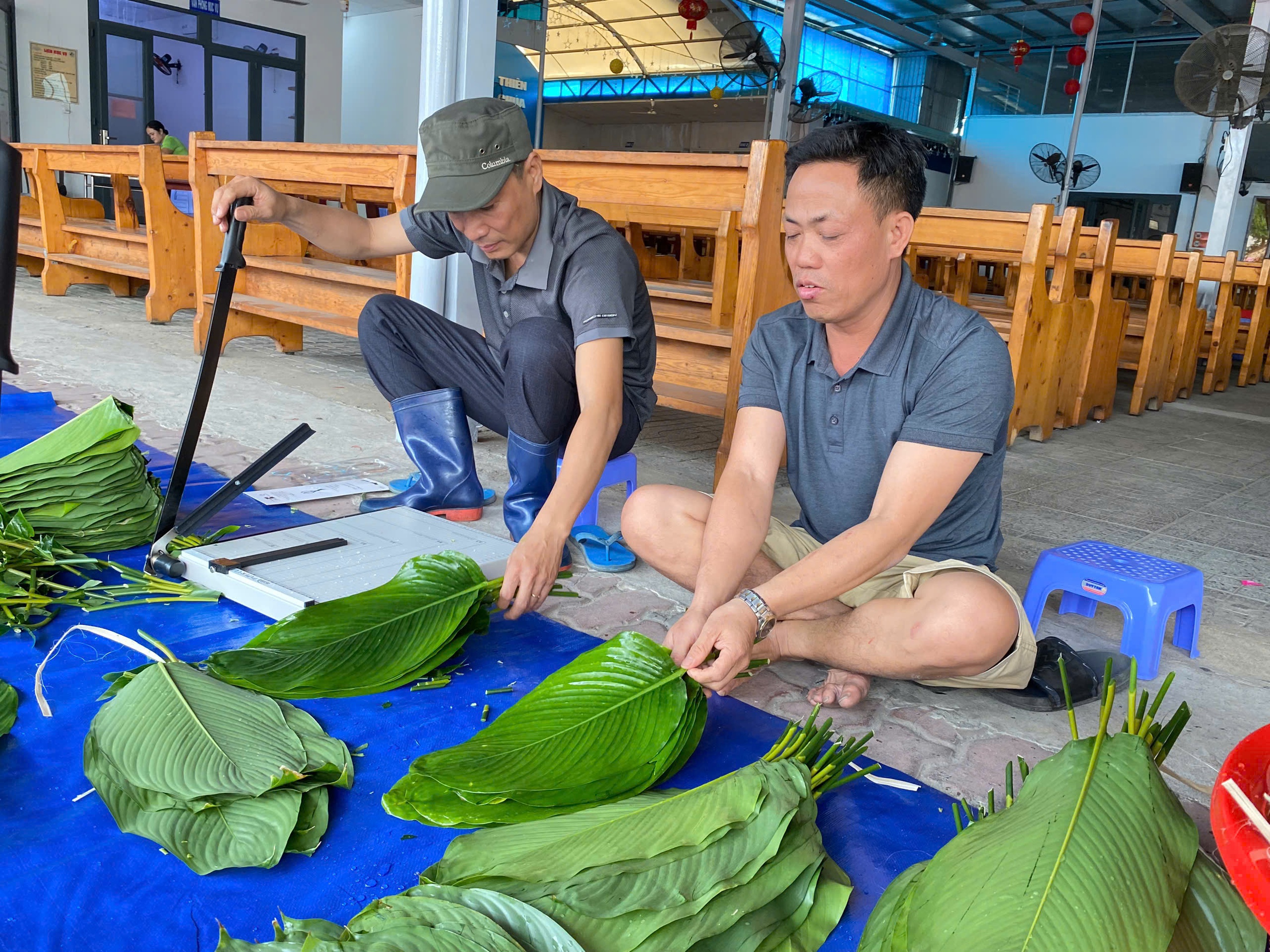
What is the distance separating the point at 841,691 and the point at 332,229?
178 centimetres

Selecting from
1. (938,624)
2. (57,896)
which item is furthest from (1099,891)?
(57,896)

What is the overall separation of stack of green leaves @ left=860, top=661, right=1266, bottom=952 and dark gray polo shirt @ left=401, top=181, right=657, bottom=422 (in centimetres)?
138

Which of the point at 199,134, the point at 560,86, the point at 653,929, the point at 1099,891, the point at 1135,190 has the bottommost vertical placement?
the point at 653,929

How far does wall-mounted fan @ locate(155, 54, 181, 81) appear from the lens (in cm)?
1223

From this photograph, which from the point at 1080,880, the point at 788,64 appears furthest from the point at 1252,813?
the point at 788,64

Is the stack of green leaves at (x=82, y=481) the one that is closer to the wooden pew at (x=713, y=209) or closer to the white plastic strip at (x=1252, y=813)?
the wooden pew at (x=713, y=209)

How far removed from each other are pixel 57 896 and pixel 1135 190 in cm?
1869

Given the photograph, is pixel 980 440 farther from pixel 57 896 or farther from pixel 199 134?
pixel 199 134

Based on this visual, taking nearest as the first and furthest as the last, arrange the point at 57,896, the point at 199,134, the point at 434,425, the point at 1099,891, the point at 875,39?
the point at 1099,891 < the point at 57,896 < the point at 434,425 < the point at 199,134 < the point at 875,39

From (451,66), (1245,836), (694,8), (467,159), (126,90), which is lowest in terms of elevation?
(1245,836)

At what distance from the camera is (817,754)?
→ 1.30 metres

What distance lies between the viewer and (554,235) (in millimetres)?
2338

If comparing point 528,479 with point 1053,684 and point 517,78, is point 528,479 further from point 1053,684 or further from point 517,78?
point 517,78

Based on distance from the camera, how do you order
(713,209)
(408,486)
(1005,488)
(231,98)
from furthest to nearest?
(231,98)
(1005,488)
(713,209)
(408,486)
